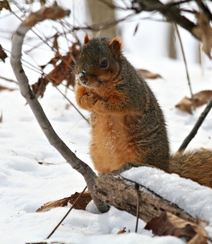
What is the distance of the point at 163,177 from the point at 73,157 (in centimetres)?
49

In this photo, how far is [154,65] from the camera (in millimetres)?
6605

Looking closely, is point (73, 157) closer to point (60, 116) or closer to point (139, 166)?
point (139, 166)

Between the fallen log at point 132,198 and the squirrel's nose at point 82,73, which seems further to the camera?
the squirrel's nose at point 82,73

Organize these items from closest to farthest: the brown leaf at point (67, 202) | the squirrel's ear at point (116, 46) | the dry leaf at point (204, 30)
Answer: the dry leaf at point (204, 30)
the brown leaf at point (67, 202)
the squirrel's ear at point (116, 46)

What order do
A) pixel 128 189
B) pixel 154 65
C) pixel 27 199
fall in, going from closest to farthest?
pixel 128 189, pixel 27 199, pixel 154 65

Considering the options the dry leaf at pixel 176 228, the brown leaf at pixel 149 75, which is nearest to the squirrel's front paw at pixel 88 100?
the dry leaf at pixel 176 228

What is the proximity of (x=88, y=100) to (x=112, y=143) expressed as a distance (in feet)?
0.94

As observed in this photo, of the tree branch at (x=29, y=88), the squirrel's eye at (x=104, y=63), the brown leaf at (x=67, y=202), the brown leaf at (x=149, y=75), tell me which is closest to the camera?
the tree branch at (x=29, y=88)

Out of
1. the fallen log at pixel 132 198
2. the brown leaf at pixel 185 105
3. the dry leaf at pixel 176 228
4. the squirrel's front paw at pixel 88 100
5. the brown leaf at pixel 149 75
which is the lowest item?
the dry leaf at pixel 176 228

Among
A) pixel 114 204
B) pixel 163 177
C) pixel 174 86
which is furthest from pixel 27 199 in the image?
pixel 174 86

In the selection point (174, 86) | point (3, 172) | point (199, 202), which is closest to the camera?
point (199, 202)

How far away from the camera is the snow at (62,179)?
2285 mm

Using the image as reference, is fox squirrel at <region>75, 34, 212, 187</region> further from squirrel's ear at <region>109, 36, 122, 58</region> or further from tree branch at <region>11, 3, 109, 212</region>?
tree branch at <region>11, 3, 109, 212</region>

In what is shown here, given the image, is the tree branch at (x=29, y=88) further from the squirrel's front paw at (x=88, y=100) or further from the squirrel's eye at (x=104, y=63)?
the squirrel's eye at (x=104, y=63)
